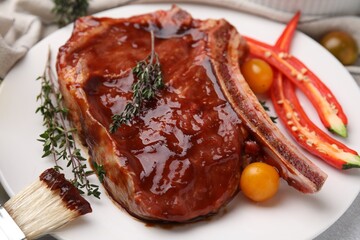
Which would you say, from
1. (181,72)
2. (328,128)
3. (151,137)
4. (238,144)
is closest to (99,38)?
(181,72)

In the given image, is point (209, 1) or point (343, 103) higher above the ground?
point (209, 1)

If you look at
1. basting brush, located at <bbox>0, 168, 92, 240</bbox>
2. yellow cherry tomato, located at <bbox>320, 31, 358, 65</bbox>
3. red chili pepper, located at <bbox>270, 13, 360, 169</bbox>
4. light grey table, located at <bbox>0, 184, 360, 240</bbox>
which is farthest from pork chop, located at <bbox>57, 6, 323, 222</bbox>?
yellow cherry tomato, located at <bbox>320, 31, 358, 65</bbox>

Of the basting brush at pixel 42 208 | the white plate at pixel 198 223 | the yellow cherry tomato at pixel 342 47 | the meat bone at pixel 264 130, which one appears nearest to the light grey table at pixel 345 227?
the white plate at pixel 198 223

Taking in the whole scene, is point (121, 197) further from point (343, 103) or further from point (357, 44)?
point (357, 44)

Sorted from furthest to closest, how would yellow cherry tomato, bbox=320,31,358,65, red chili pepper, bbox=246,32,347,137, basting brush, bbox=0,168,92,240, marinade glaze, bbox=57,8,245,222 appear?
yellow cherry tomato, bbox=320,31,358,65
red chili pepper, bbox=246,32,347,137
marinade glaze, bbox=57,8,245,222
basting brush, bbox=0,168,92,240

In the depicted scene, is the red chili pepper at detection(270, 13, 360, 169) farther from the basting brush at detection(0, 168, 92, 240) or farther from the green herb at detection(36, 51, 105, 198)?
the basting brush at detection(0, 168, 92, 240)

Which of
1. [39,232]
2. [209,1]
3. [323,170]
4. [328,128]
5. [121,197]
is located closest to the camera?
[39,232]

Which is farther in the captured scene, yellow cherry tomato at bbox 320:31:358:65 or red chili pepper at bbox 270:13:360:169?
yellow cherry tomato at bbox 320:31:358:65
